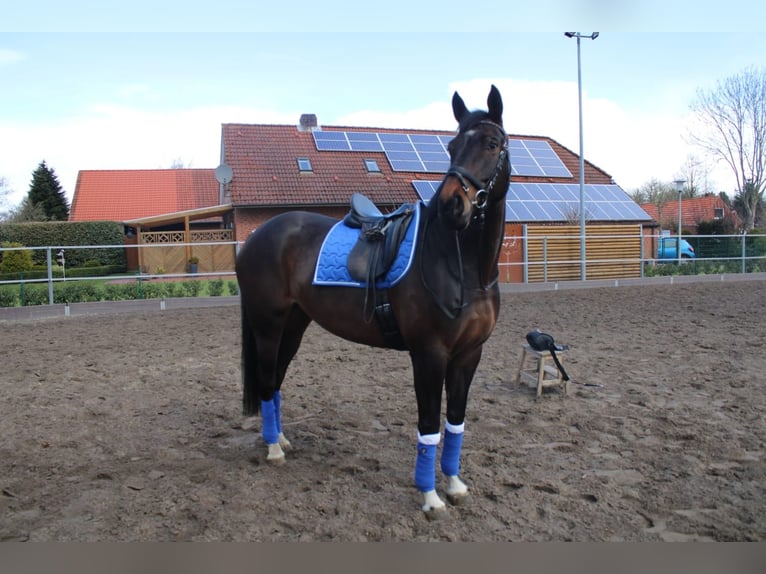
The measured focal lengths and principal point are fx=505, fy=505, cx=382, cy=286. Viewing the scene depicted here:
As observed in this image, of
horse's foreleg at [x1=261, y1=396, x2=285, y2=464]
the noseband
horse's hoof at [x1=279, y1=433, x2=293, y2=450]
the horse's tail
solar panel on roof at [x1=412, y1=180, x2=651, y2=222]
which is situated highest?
solar panel on roof at [x1=412, y1=180, x2=651, y2=222]

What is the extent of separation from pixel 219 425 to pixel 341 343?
11.3ft

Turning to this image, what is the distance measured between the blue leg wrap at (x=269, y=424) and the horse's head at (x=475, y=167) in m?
1.95

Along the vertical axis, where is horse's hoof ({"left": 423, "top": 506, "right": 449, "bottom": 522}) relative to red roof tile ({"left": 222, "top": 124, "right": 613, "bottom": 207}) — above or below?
below

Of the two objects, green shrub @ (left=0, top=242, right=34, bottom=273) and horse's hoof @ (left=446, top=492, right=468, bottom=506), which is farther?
green shrub @ (left=0, top=242, right=34, bottom=273)

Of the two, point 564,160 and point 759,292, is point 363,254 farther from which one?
point 564,160

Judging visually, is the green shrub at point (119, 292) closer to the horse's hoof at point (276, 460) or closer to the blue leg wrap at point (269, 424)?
the blue leg wrap at point (269, 424)

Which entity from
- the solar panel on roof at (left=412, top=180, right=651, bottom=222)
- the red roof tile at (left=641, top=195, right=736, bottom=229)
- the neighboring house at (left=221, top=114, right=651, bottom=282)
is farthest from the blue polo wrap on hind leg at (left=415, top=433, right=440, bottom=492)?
the red roof tile at (left=641, top=195, right=736, bottom=229)

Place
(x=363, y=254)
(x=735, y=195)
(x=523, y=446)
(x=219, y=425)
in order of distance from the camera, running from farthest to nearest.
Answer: (x=735, y=195), (x=219, y=425), (x=523, y=446), (x=363, y=254)

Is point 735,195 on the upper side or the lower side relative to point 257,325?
upper

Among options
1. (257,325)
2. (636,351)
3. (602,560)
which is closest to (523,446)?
(602,560)

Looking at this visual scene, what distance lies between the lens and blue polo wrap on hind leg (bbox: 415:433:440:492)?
110 inches

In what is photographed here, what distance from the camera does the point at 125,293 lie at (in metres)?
12.3

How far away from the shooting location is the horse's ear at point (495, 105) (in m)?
2.61

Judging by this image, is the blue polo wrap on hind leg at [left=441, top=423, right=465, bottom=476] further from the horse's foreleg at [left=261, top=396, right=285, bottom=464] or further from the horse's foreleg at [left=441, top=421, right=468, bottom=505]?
the horse's foreleg at [left=261, top=396, right=285, bottom=464]
